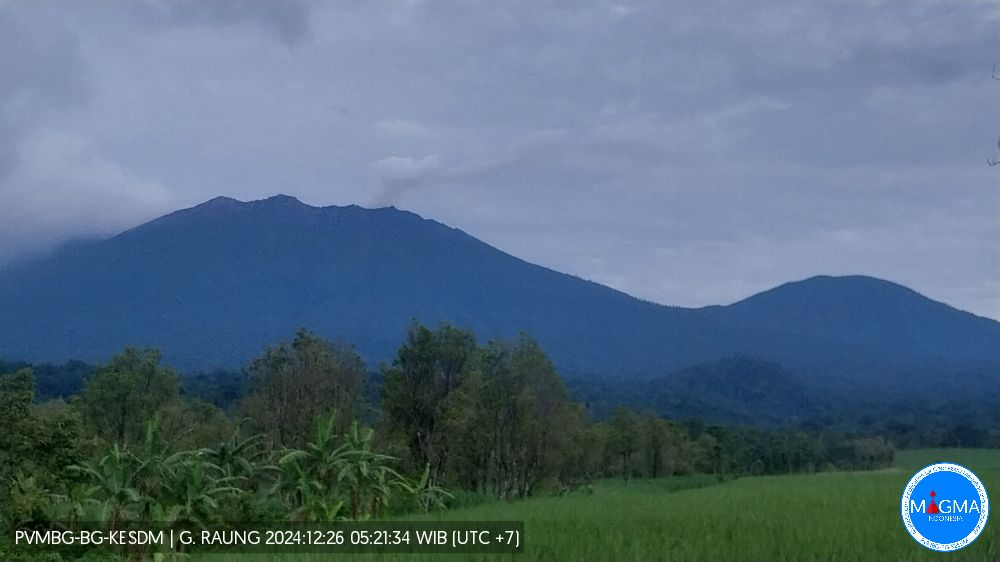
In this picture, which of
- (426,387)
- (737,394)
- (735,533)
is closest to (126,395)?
(426,387)

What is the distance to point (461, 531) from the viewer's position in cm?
822

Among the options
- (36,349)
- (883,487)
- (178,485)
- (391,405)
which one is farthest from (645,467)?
(36,349)

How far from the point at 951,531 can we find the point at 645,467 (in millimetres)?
42085

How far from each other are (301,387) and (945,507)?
739 inches

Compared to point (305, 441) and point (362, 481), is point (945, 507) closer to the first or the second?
point (362, 481)

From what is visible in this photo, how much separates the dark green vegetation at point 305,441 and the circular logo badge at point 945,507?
745 centimetres

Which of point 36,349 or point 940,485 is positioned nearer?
point 940,485

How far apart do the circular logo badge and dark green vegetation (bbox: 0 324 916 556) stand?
745 centimetres

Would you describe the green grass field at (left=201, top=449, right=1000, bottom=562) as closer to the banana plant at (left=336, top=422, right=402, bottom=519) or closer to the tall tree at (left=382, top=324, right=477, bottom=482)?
the banana plant at (left=336, top=422, right=402, bottom=519)

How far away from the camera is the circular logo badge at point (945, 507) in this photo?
676cm

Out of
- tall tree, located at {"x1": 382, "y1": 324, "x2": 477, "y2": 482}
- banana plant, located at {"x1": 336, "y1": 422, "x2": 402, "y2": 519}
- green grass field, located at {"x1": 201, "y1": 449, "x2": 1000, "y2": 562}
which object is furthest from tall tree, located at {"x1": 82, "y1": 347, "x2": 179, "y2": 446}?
green grass field, located at {"x1": 201, "y1": 449, "x2": 1000, "y2": 562}

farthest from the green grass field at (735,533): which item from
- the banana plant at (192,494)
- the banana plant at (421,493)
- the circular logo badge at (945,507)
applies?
the banana plant at (421,493)

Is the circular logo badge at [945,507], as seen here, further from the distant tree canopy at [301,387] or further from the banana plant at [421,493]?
the distant tree canopy at [301,387]

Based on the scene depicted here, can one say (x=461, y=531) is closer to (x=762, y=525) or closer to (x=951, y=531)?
(x=762, y=525)
